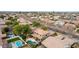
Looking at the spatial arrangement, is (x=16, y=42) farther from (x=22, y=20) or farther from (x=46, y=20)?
(x=46, y=20)

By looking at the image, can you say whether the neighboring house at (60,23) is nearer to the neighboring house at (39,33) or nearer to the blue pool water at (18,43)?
the neighboring house at (39,33)

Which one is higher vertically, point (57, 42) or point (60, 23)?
point (60, 23)

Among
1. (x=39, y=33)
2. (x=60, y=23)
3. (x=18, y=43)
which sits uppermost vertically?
(x=60, y=23)

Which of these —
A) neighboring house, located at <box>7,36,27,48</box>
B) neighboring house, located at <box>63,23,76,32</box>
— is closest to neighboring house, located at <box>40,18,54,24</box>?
neighboring house, located at <box>63,23,76,32</box>

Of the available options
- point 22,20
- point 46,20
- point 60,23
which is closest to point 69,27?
point 60,23

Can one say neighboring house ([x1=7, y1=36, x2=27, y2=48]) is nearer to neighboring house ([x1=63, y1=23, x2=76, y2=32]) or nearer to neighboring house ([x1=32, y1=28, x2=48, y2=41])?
neighboring house ([x1=32, y1=28, x2=48, y2=41])

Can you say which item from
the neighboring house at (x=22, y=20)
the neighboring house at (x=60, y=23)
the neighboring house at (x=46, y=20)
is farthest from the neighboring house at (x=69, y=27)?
the neighboring house at (x=22, y=20)

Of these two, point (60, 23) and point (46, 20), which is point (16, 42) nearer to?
point (46, 20)
